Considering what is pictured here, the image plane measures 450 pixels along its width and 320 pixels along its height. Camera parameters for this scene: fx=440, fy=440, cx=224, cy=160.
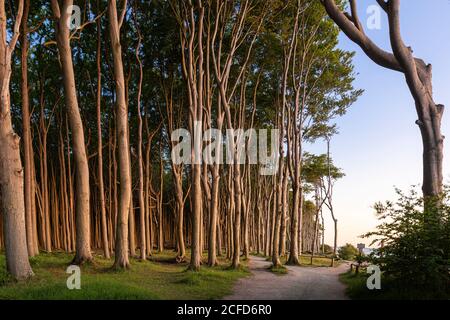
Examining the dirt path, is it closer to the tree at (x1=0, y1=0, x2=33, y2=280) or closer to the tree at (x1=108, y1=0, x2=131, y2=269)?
the tree at (x1=108, y1=0, x2=131, y2=269)

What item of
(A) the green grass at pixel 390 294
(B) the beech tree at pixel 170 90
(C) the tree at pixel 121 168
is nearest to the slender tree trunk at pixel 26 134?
(B) the beech tree at pixel 170 90

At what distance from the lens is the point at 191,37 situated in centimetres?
1669

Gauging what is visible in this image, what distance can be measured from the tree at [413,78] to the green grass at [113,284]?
5.65 m

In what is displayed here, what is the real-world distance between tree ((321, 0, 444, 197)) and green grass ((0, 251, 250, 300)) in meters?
5.65

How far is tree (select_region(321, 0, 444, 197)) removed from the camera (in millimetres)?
8922

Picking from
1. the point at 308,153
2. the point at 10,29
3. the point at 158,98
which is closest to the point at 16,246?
the point at 10,29

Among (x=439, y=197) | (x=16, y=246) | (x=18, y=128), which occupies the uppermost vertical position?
(x=18, y=128)

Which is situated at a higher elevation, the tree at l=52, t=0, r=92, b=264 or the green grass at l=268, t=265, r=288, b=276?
the tree at l=52, t=0, r=92, b=264

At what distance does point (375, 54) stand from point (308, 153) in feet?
99.7

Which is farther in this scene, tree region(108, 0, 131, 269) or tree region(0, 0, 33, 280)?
tree region(108, 0, 131, 269)

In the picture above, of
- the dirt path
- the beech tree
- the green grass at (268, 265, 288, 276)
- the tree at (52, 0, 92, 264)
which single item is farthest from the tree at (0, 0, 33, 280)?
the green grass at (268, 265, 288, 276)

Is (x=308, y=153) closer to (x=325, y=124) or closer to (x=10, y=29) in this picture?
(x=325, y=124)

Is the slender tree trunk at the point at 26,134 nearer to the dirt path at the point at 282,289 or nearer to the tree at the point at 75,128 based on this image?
the tree at the point at 75,128
